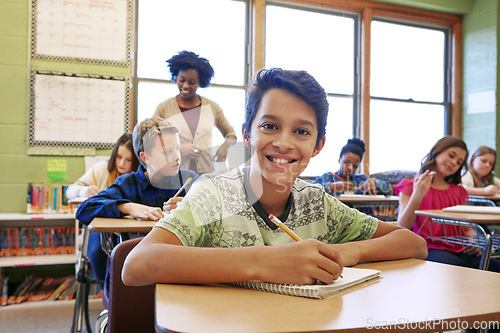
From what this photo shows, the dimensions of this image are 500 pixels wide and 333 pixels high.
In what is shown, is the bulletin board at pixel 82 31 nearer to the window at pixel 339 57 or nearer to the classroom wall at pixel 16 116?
the classroom wall at pixel 16 116

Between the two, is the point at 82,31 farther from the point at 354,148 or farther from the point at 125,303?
the point at 125,303

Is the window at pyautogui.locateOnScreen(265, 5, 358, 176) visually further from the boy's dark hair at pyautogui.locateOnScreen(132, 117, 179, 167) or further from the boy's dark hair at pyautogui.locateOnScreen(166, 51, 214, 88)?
the boy's dark hair at pyautogui.locateOnScreen(132, 117, 179, 167)

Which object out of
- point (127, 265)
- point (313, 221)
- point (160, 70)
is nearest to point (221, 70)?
point (160, 70)

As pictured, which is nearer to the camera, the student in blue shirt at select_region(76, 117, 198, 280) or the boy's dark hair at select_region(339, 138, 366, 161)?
the student in blue shirt at select_region(76, 117, 198, 280)

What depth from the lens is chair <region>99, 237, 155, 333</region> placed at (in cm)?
99

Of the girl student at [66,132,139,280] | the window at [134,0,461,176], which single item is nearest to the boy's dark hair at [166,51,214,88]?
the girl student at [66,132,139,280]

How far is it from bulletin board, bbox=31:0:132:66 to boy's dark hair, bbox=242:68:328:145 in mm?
3050

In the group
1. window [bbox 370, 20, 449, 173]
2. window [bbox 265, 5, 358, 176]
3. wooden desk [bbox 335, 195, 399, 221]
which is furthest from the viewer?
window [bbox 370, 20, 449, 173]

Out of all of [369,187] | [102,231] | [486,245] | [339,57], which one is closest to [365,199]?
[369,187]

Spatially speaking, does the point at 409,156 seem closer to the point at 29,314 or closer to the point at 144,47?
the point at 144,47

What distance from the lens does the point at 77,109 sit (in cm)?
358

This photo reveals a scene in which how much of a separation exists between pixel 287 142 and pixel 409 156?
14.9 feet

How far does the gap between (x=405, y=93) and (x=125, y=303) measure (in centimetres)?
481

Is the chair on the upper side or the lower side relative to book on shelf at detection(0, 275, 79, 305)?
upper
